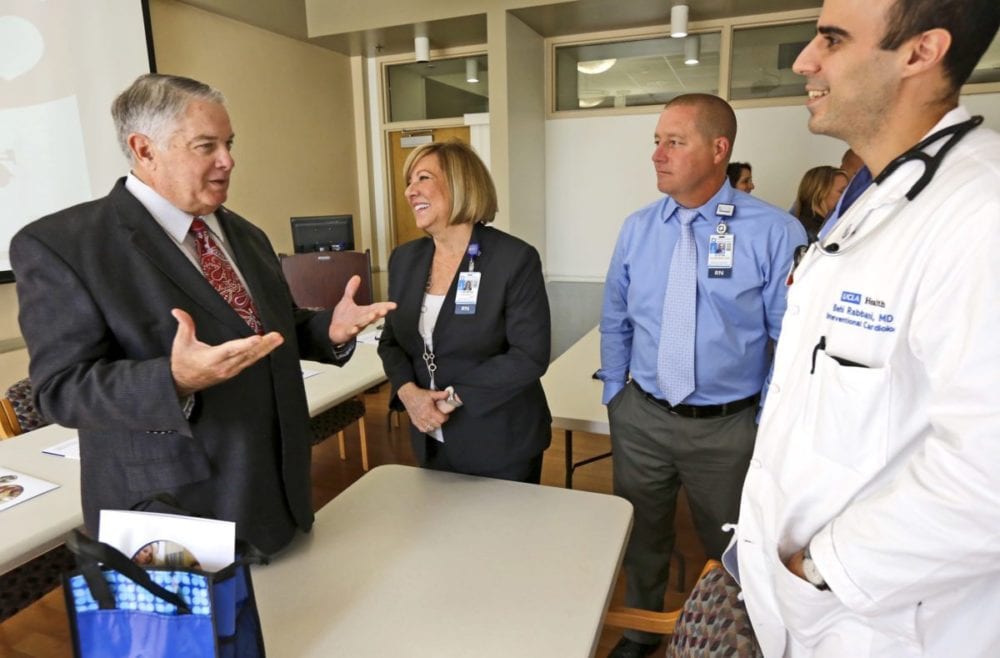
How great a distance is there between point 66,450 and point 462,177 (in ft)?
4.90

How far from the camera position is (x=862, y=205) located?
0.93 m

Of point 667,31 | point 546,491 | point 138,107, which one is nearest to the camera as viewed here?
point 138,107

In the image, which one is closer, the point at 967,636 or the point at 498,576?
the point at 967,636

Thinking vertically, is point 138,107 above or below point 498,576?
above

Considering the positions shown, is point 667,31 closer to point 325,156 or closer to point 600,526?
point 325,156

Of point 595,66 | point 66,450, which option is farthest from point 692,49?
point 66,450

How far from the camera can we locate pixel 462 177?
1.65 metres

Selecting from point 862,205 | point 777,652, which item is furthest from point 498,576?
point 862,205

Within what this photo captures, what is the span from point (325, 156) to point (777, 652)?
6241 millimetres

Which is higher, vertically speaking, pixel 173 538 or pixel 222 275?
pixel 222 275

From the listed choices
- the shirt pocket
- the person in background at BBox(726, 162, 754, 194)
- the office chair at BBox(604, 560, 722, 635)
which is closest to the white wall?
the person in background at BBox(726, 162, 754, 194)

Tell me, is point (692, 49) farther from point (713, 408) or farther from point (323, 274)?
point (713, 408)

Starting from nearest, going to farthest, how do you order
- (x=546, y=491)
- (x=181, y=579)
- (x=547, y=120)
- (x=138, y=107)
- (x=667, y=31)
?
(x=181, y=579), (x=138, y=107), (x=546, y=491), (x=667, y=31), (x=547, y=120)

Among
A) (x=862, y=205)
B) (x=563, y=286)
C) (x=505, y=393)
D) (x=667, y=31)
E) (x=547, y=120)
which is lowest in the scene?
(x=563, y=286)
